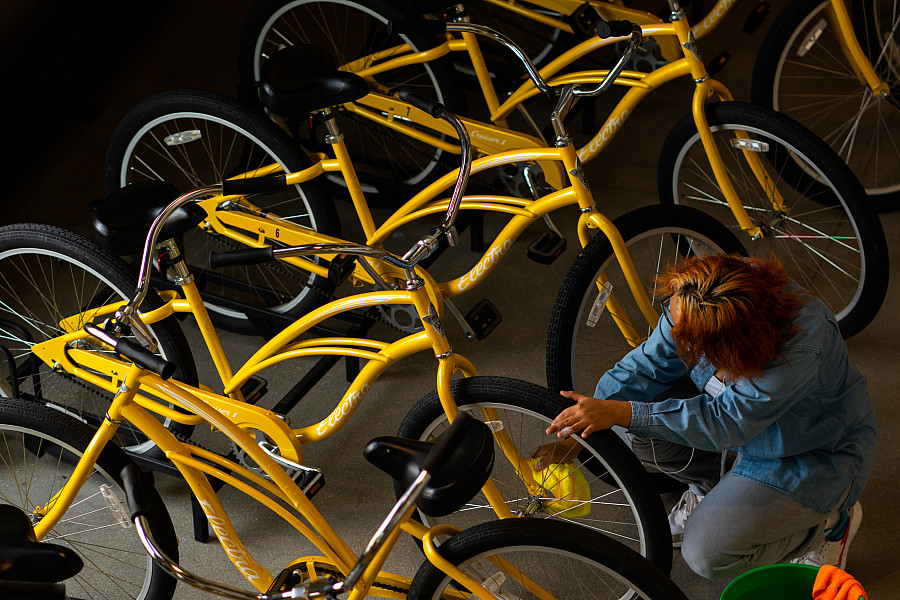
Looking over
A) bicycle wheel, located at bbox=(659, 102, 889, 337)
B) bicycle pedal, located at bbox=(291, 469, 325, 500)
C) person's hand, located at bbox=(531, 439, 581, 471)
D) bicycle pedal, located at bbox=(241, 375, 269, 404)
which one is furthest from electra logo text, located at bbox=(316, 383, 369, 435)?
bicycle wheel, located at bbox=(659, 102, 889, 337)

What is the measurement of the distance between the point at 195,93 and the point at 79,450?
122 centimetres

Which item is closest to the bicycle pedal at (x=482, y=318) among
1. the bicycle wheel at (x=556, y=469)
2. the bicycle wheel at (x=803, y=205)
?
the bicycle wheel at (x=556, y=469)

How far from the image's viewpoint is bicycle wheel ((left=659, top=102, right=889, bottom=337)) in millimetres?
2604

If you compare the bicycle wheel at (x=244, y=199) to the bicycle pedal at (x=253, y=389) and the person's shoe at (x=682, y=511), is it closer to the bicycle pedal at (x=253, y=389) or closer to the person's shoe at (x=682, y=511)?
the bicycle pedal at (x=253, y=389)

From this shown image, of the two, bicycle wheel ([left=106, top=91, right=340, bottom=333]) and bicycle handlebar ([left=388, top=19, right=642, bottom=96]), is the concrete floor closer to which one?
bicycle wheel ([left=106, top=91, right=340, bottom=333])

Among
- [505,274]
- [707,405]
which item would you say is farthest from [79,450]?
[505,274]

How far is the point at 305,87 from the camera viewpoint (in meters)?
2.31

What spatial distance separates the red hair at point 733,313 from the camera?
181 cm

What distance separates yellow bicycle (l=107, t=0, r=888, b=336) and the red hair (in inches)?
28.4

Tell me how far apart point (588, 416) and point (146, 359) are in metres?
0.91

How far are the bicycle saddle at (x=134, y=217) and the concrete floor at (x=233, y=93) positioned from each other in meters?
0.96

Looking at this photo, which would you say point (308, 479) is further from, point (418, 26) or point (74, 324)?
point (418, 26)

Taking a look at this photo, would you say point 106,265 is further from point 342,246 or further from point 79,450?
point 342,246

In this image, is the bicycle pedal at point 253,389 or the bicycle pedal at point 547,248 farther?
the bicycle pedal at point 547,248
